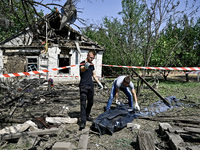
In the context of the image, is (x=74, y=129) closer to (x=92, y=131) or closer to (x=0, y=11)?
(x=92, y=131)

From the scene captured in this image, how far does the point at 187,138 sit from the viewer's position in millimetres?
3346

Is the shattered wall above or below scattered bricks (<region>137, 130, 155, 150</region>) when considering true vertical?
above

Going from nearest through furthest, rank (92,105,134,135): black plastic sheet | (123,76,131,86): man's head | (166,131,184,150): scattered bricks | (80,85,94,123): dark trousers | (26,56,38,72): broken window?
(166,131,184,150): scattered bricks
(92,105,134,135): black plastic sheet
(80,85,94,123): dark trousers
(123,76,131,86): man's head
(26,56,38,72): broken window

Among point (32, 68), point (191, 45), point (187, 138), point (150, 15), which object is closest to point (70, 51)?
point (32, 68)

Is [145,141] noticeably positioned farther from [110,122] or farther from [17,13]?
[17,13]

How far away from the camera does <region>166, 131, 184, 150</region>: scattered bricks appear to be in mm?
2875

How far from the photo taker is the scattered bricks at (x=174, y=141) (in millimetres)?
2875

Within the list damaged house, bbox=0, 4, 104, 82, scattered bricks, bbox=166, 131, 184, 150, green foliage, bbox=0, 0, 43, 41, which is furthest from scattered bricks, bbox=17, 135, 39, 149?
damaged house, bbox=0, 4, 104, 82

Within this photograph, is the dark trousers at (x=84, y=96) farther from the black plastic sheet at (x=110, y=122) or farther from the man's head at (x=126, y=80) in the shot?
the man's head at (x=126, y=80)

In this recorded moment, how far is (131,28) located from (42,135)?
222 inches

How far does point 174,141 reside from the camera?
301 centimetres

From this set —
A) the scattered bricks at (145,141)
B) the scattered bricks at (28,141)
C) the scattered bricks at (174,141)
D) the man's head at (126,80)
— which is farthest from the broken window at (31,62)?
the scattered bricks at (174,141)

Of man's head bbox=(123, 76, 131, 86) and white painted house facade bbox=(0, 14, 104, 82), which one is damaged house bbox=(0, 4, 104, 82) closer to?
white painted house facade bbox=(0, 14, 104, 82)

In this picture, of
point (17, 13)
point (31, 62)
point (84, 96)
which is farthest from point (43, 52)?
point (84, 96)
